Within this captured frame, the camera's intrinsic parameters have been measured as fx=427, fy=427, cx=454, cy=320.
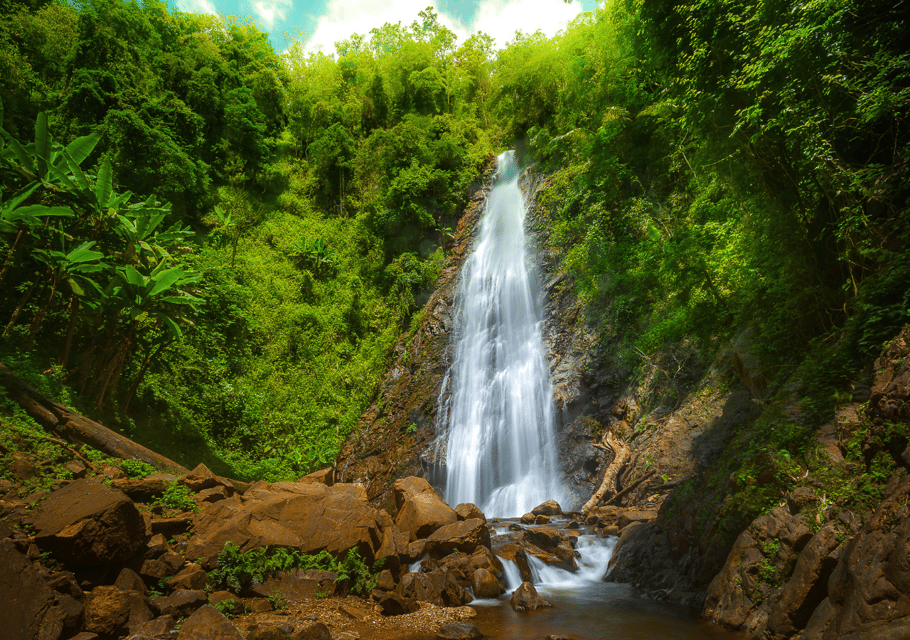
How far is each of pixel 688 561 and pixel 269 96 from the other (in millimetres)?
28310

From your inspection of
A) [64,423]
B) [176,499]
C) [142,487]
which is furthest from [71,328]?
[176,499]

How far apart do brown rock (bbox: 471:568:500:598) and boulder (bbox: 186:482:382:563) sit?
1533 mm

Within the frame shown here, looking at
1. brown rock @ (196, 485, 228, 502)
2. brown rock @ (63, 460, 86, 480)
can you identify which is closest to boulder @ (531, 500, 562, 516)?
brown rock @ (196, 485, 228, 502)

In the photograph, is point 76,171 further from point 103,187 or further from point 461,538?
point 461,538

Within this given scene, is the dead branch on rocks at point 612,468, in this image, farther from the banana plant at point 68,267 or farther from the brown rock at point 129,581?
the banana plant at point 68,267

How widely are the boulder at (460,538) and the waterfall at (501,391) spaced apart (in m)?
5.09

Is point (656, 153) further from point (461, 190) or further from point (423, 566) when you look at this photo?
point (423, 566)

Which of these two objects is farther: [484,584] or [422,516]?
[422,516]

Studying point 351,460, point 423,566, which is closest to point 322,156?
point 351,460

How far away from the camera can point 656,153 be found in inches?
541

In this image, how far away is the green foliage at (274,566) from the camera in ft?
16.9

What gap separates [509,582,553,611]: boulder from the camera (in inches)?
228

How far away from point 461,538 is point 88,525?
4.81 meters

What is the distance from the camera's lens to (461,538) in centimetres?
687
